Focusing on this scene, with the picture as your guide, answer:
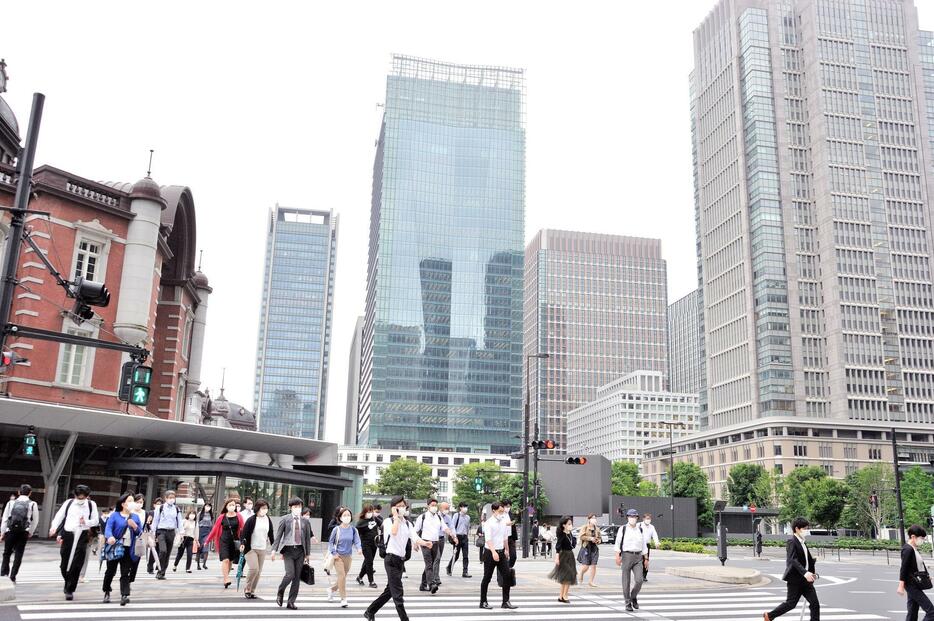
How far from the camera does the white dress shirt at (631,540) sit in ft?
49.2

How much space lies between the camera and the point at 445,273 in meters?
157

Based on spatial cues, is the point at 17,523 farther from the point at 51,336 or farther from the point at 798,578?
the point at 798,578

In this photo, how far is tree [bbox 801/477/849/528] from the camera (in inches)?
3123

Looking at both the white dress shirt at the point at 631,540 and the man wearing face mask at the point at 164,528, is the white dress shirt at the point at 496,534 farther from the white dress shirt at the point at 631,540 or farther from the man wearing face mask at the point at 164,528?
the man wearing face mask at the point at 164,528

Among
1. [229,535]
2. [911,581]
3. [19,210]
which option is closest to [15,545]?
[229,535]

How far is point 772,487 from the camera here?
325 ft

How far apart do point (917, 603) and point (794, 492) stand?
84052 mm

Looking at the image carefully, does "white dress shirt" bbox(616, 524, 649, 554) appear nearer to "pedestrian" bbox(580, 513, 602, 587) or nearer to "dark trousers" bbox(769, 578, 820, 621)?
"pedestrian" bbox(580, 513, 602, 587)

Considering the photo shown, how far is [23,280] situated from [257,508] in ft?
74.4

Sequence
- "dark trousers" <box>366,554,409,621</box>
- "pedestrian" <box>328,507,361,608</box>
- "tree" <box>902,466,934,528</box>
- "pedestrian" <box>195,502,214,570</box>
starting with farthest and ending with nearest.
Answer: "tree" <box>902,466,934,528</box> → "pedestrian" <box>195,502,214,570</box> → "pedestrian" <box>328,507,361,608</box> → "dark trousers" <box>366,554,409,621</box>

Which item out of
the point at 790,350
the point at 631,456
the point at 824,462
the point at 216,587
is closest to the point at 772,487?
the point at 824,462

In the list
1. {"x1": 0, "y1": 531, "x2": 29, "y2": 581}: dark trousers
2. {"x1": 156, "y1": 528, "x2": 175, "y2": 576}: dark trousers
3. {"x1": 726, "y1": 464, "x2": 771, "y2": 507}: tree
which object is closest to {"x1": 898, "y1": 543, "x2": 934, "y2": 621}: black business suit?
{"x1": 156, "y1": 528, "x2": 175, "y2": 576}: dark trousers

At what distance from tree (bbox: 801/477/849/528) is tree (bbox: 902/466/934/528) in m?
6.14

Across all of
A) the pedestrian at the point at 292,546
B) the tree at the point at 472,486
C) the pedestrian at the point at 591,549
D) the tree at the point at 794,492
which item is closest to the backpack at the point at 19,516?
the pedestrian at the point at 292,546
